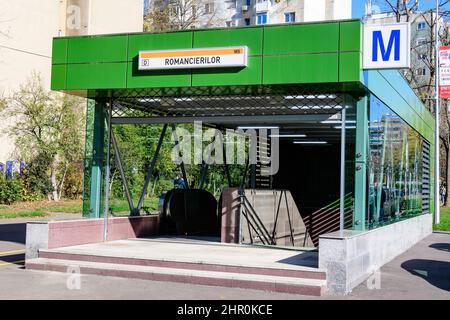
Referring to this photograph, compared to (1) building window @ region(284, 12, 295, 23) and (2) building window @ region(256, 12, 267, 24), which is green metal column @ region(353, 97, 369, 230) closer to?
(1) building window @ region(284, 12, 295, 23)

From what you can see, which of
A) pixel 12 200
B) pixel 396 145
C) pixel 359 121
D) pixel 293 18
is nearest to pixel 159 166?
pixel 12 200

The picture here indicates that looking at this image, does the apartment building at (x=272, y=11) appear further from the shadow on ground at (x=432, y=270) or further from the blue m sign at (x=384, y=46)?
the blue m sign at (x=384, y=46)

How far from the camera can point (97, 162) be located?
1382 cm

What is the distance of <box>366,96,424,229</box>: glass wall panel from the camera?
1296 cm

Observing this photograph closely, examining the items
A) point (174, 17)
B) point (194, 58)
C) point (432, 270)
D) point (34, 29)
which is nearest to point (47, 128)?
point (34, 29)

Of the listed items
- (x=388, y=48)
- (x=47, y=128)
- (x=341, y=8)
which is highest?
(x=341, y=8)

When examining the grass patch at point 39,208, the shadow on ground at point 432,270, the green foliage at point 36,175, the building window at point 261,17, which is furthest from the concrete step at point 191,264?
the building window at point 261,17

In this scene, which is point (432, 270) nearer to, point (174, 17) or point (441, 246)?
point (441, 246)

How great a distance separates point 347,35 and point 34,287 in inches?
265

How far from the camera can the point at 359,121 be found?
12.1 metres

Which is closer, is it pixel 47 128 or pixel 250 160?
pixel 250 160

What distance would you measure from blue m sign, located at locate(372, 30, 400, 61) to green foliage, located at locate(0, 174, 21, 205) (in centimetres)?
2272

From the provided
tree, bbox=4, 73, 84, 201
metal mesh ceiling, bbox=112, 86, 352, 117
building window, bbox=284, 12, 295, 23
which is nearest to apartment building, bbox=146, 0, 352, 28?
building window, bbox=284, 12, 295, 23

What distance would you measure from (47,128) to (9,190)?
3.86m
